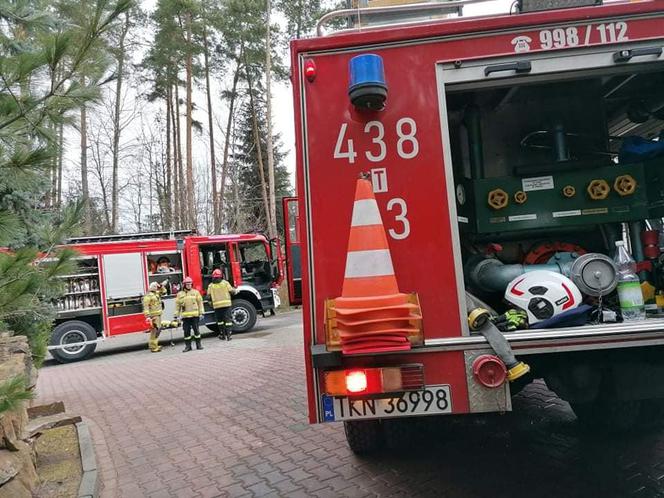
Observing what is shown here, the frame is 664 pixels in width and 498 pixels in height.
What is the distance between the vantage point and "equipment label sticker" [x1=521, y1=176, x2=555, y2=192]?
371 centimetres

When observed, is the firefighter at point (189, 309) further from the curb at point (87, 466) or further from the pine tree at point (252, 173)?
the pine tree at point (252, 173)

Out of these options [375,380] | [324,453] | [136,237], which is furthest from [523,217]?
[136,237]

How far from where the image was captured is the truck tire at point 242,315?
14.7m

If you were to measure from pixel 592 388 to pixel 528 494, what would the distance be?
0.93 metres

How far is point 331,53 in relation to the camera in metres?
2.71

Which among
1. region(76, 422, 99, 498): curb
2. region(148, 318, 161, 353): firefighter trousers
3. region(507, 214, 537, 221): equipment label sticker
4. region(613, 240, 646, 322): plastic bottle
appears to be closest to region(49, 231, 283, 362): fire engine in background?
region(148, 318, 161, 353): firefighter trousers

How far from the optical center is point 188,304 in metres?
11.9

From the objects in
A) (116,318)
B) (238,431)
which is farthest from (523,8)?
(116,318)

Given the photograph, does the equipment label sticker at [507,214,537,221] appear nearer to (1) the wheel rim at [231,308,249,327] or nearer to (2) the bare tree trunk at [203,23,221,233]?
(1) the wheel rim at [231,308,249,327]

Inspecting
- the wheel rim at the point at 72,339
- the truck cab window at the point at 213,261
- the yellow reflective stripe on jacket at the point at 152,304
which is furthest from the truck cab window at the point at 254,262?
the wheel rim at the point at 72,339

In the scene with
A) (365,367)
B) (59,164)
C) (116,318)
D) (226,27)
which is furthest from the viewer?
(226,27)

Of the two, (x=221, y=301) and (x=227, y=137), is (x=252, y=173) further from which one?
(x=221, y=301)

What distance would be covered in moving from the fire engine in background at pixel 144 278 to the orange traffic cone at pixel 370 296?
10.7m

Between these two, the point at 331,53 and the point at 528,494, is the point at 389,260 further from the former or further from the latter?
the point at 528,494
